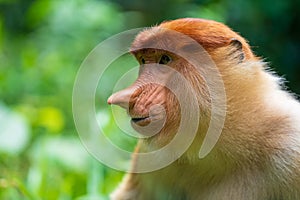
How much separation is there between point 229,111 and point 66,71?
3.10 meters

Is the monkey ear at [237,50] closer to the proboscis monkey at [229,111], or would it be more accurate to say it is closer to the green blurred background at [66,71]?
the proboscis monkey at [229,111]

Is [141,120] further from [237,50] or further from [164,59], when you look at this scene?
[237,50]

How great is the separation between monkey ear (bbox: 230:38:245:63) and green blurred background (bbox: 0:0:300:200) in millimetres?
880

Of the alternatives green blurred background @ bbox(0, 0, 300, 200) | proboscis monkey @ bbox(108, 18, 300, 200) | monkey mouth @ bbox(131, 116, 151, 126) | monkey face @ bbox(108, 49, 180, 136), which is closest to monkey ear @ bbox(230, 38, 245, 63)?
proboscis monkey @ bbox(108, 18, 300, 200)

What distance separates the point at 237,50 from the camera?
237cm

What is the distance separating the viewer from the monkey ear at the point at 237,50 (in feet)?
7.73

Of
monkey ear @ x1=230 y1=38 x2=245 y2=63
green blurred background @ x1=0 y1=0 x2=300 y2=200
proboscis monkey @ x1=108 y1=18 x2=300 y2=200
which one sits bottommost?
green blurred background @ x1=0 y1=0 x2=300 y2=200

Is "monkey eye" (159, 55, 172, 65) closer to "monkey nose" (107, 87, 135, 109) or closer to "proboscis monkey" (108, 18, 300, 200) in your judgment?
"proboscis monkey" (108, 18, 300, 200)

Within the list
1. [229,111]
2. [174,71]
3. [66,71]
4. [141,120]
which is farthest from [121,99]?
[66,71]

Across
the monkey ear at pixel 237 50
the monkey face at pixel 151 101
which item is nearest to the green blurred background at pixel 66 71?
the monkey ear at pixel 237 50

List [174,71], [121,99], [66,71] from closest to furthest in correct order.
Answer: [121,99]
[174,71]
[66,71]

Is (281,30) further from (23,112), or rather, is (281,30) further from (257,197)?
(257,197)

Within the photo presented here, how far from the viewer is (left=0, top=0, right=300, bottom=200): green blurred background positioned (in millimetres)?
3498

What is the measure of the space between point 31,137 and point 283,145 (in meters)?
2.29
